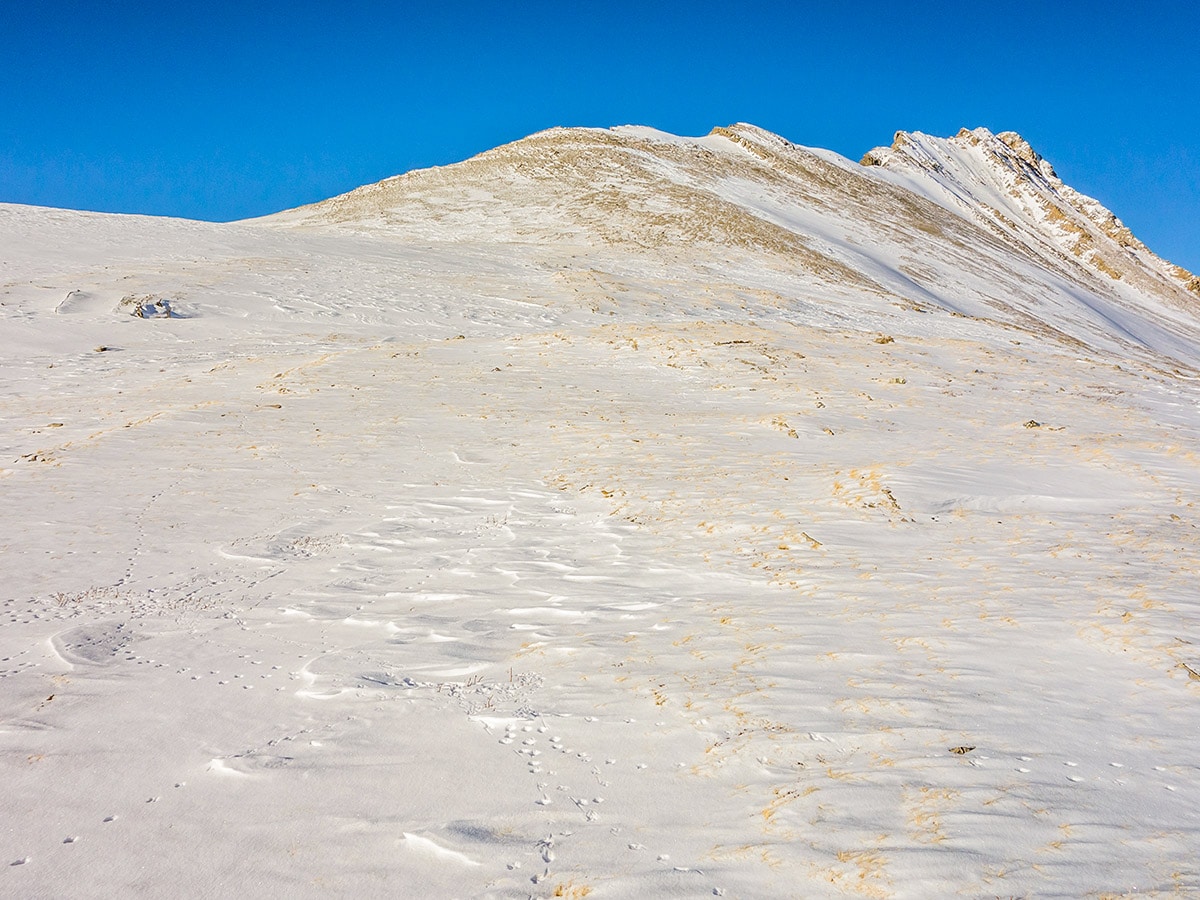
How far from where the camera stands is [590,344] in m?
19.3

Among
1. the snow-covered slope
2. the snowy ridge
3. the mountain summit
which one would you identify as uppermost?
the snowy ridge

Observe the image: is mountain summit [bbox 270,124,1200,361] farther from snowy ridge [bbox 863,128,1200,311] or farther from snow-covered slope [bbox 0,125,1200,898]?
snow-covered slope [bbox 0,125,1200,898]

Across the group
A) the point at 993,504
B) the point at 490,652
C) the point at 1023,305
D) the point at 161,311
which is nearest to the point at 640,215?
the point at 1023,305

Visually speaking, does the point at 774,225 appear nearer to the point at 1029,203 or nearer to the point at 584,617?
the point at 584,617

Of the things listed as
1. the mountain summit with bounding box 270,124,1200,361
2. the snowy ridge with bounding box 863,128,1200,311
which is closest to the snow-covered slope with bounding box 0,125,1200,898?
the mountain summit with bounding box 270,124,1200,361

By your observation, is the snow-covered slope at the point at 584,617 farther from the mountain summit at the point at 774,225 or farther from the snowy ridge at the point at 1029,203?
the snowy ridge at the point at 1029,203

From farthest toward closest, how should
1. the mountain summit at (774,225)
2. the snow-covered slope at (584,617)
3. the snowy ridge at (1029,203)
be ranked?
the snowy ridge at (1029,203), the mountain summit at (774,225), the snow-covered slope at (584,617)

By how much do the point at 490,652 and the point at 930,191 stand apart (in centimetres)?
8063

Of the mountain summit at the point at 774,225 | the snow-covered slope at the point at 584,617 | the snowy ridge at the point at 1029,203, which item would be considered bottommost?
the snow-covered slope at the point at 584,617

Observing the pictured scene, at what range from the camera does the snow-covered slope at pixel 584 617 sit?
132 inches

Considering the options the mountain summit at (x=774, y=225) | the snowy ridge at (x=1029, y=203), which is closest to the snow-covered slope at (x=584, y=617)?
the mountain summit at (x=774, y=225)

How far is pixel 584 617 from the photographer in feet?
19.8

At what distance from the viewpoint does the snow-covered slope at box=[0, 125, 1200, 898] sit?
3.35 meters

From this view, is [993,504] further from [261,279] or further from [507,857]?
[261,279]
